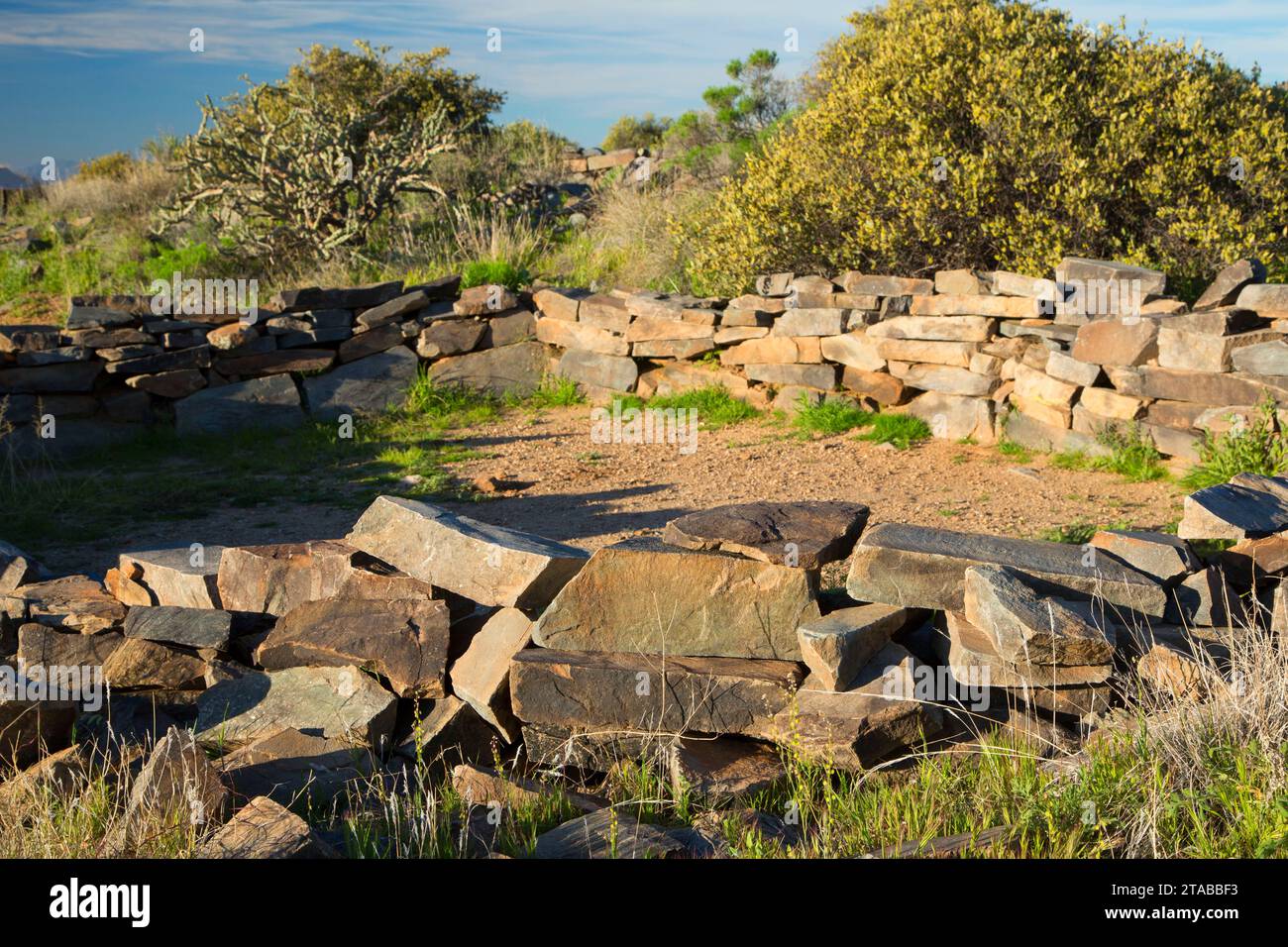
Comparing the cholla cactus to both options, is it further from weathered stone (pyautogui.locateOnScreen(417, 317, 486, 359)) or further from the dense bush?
the dense bush

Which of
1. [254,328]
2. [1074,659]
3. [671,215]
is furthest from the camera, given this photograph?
[671,215]

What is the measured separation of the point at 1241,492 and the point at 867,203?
5176 millimetres

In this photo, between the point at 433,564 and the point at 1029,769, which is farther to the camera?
the point at 433,564

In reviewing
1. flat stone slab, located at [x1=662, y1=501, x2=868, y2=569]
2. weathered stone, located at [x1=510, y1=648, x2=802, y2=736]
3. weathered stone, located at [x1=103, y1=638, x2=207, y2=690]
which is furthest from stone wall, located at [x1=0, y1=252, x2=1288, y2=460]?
weathered stone, located at [x1=103, y1=638, x2=207, y2=690]

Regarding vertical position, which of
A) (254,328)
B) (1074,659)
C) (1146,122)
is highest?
(1146,122)

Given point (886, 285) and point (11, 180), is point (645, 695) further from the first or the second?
point (11, 180)

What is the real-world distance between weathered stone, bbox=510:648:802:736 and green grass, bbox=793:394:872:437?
518 cm

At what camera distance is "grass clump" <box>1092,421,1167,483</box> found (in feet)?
24.2

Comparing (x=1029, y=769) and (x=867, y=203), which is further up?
(x=867, y=203)

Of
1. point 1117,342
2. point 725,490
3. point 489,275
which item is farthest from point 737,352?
point 1117,342

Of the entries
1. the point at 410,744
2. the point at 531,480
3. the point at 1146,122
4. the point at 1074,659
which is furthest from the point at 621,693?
the point at 1146,122

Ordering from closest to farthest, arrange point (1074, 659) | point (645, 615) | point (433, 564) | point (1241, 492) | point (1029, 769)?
1. point (1029, 769)
2. point (1074, 659)
3. point (645, 615)
4. point (433, 564)
5. point (1241, 492)

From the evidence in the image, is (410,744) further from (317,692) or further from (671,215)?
(671,215)

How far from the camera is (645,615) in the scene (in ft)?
Answer: 14.1
